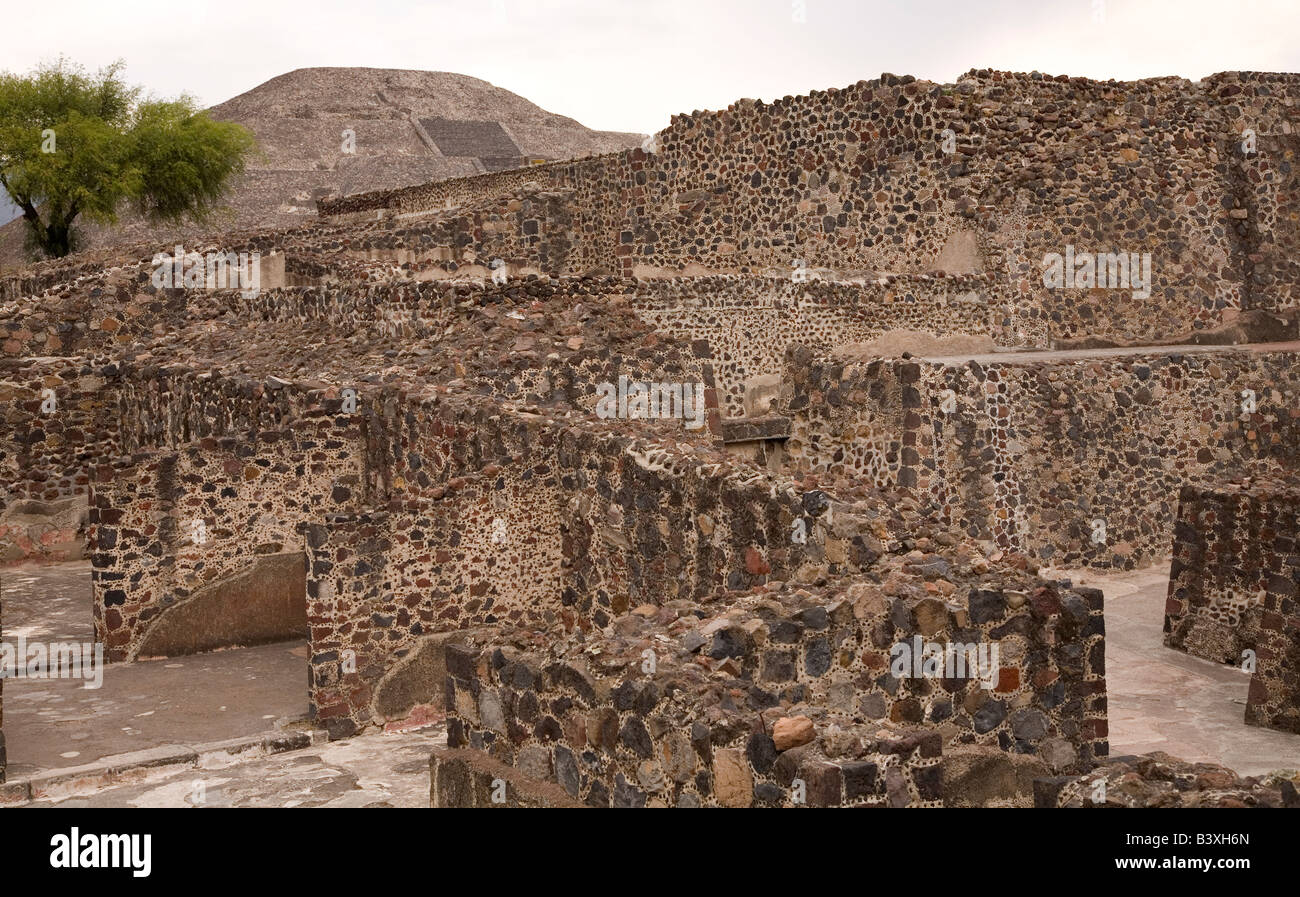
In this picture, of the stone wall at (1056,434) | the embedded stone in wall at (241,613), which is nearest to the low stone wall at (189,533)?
the embedded stone in wall at (241,613)

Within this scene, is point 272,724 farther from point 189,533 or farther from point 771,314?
point 771,314

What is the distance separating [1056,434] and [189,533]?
8.05 meters

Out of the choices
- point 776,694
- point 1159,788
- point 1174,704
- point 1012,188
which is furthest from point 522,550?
point 1012,188

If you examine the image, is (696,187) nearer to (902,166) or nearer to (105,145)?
(902,166)

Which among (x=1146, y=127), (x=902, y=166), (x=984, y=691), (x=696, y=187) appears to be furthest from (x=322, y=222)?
(x=984, y=691)

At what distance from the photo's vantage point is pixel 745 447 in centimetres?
1678

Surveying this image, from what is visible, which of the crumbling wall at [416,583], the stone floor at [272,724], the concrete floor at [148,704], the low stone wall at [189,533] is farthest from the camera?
the low stone wall at [189,533]

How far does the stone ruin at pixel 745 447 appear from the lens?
6.14 meters

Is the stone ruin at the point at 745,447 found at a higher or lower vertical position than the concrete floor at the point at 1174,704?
higher

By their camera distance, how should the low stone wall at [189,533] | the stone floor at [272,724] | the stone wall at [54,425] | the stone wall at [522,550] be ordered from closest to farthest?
the stone floor at [272,724]
the stone wall at [522,550]
the low stone wall at [189,533]
the stone wall at [54,425]

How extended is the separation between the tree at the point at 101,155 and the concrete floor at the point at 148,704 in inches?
1132

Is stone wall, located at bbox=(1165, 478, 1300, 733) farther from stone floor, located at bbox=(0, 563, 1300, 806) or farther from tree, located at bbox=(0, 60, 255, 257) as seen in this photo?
tree, located at bbox=(0, 60, 255, 257)

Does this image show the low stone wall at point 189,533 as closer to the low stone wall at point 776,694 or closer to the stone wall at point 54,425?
the low stone wall at point 776,694

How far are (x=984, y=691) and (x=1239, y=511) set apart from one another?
5.69 m
